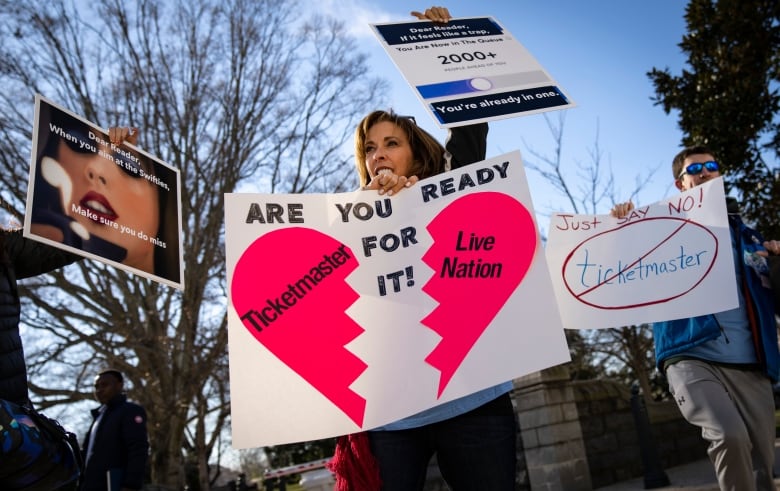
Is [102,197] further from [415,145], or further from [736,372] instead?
[736,372]

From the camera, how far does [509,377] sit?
6.91 feet

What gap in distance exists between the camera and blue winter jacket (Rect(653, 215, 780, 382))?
3.14 metres

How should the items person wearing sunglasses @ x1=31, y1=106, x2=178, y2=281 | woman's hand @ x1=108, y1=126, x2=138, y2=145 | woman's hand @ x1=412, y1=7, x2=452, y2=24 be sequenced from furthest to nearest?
woman's hand @ x1=412, y1=7, x2=452, y2=24 → woman's hand @ x1=108, y1=126, x2=138, y2=145 → person wearing sunglasses @ x1=31, y1=106, x2=178, y2=281

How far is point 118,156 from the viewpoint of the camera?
8.38ft

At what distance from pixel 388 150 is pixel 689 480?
5.54 m

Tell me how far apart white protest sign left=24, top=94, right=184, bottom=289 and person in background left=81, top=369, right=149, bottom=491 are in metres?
3.19

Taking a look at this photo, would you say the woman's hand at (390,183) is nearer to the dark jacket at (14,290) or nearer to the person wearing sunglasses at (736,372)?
the dark jacket at (14,290)

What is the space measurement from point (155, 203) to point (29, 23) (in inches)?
503

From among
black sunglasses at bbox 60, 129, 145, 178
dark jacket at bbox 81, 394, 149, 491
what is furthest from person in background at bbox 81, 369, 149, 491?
black sunglasses at bbox 60, 129, 145, 178

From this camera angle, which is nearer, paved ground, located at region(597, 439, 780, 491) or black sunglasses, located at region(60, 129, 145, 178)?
black sunglasses, located at region(60, 129, 145, 178)

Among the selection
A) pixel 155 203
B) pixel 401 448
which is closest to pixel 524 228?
pixel 401 448

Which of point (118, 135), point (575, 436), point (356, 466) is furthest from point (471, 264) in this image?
point (575, 436)

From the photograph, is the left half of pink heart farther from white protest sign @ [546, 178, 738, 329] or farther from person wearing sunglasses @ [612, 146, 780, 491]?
person wearing sunglasses @ [612, 146, 780, 491]

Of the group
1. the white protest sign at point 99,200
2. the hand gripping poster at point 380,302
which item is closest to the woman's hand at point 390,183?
the hand gripping poster at point 380,302
